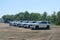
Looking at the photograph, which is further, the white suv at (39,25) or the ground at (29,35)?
the white suv at (39,25)

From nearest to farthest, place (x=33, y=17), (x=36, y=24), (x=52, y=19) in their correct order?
(x=36, y=24) < (x=52, y=19) < (x=33, y=17)

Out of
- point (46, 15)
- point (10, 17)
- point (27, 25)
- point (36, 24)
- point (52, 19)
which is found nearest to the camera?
point (36, 24)

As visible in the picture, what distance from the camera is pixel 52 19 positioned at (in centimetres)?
8975

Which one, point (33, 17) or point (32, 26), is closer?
point (32, 26)

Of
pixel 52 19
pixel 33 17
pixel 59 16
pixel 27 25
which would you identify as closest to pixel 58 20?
pixel 59 16

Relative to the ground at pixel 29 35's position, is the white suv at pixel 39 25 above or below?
above

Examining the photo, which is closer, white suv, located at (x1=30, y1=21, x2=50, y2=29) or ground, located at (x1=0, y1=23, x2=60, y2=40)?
ground, located at (x1=0, y1=23, x2=60, y2=40)

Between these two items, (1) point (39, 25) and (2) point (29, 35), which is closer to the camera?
(2) point (29, 35)

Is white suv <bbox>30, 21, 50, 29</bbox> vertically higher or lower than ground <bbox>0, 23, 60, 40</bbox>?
higher

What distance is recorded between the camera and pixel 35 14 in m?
118

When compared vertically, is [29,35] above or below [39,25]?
below

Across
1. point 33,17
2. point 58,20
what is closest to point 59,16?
point 58,20

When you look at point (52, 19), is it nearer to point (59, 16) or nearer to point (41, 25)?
point (59, 16)

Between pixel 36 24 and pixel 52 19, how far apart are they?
55.1 m
